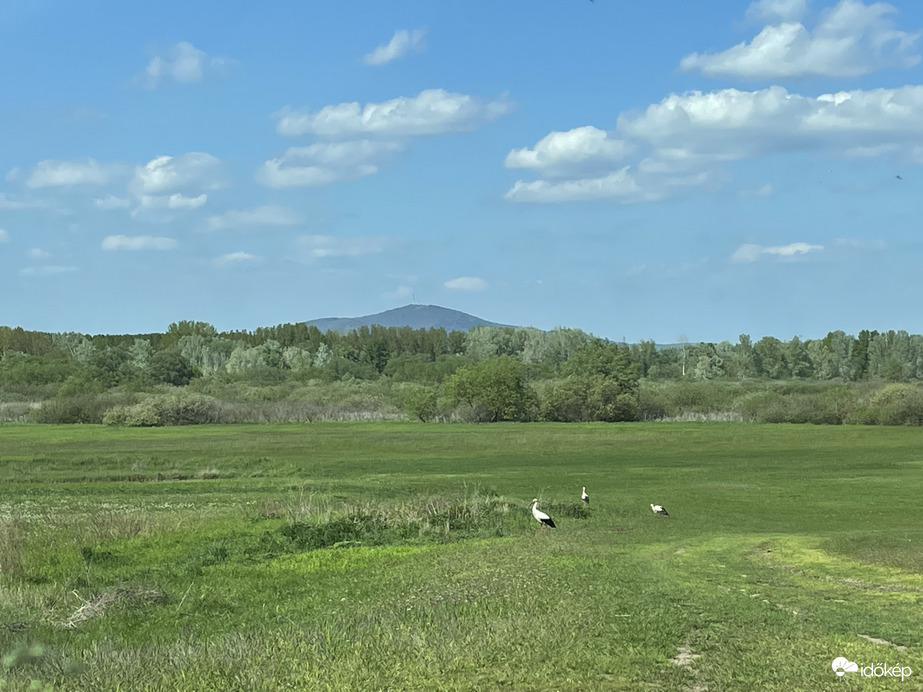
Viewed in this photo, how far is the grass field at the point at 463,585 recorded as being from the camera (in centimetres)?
1182

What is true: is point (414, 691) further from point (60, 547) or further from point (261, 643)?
point (60, 547)

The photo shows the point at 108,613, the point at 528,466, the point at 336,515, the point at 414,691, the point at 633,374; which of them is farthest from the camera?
the point at 633,374

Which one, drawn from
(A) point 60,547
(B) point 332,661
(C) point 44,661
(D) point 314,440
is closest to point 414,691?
(B) point 332,661

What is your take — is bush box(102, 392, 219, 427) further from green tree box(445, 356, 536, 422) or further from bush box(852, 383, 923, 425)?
bush box(852, 383, 923, 425)

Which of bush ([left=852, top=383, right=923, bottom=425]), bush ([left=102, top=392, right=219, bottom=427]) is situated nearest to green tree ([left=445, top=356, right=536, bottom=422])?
bush ([left=102, top=392, right=219, bottom=427])

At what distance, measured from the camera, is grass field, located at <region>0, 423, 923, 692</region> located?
11820mm

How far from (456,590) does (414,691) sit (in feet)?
19.9

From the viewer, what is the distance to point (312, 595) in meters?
18.8
